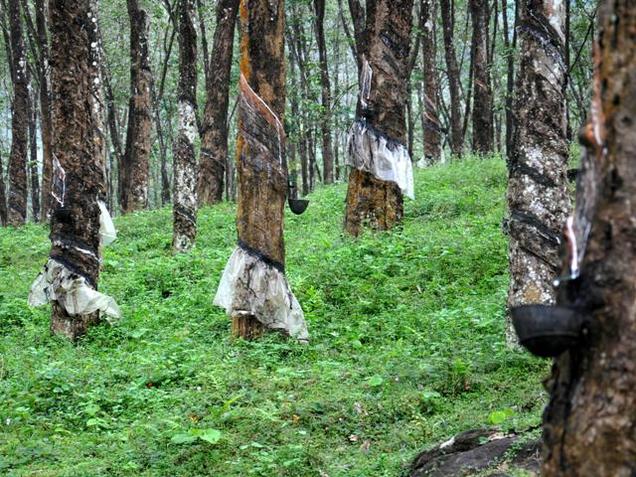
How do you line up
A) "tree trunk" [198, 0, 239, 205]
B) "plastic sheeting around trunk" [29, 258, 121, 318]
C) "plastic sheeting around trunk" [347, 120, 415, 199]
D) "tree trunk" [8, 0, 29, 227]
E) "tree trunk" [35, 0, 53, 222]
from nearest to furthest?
"plastic sheeting around trunk" [29, 258, 121, 318] → "plastic sheeting around trunk" [347, 120, 415, 199] → "tree trunk" [198, 0, 239, 205] → "tree trunk" [35, 0, 53, 222] → "tree trunk" [8, 0, 29, 227]

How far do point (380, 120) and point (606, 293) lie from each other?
10.2 metres

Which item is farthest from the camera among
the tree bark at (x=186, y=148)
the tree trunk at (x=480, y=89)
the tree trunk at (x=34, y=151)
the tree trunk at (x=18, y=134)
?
the tree trunk at (x=34, y=151)

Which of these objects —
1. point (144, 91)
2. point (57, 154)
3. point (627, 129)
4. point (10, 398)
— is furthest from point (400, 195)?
point (144, 91)

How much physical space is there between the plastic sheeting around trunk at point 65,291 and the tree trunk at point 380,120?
14.6ft

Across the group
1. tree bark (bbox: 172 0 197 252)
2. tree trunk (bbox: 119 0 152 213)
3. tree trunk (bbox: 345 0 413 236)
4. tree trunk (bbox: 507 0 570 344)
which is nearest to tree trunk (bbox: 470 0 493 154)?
tree trunk (bbox: 345 0 413 236)

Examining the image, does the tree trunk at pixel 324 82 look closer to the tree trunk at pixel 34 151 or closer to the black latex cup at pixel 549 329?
the tree trunk at pixel 34 151

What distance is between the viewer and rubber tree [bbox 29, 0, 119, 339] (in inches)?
371

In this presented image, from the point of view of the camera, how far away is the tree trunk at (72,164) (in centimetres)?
945

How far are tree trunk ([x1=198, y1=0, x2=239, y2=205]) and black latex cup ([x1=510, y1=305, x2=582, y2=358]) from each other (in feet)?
59.6

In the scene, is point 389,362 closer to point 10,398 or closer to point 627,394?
point 10,398

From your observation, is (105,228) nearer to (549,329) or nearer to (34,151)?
(549,329)

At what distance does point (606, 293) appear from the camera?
7.25 feet

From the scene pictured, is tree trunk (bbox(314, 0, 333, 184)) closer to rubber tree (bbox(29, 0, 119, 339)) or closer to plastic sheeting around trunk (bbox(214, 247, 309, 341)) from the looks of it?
rubber tree (bbox(29, 0, 119, 339))

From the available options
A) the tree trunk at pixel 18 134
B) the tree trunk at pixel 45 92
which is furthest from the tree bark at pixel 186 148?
the tree trunk at pixel 18 134
